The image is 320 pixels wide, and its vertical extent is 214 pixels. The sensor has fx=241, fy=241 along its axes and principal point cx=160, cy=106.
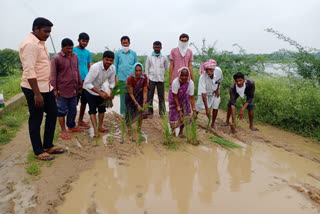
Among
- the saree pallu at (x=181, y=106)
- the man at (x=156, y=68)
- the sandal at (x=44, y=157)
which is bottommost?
the sandal at (x=44, y=157)

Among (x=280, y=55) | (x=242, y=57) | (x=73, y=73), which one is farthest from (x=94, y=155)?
(x=242, y=57)

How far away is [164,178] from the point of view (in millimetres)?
2973

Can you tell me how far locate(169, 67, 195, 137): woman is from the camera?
4055mm

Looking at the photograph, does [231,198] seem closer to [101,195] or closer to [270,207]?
[270,207]

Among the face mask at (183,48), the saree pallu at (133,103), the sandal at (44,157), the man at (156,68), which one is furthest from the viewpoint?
the man at (156,68)

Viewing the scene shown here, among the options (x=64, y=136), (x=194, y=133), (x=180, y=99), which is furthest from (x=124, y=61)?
Result: (x=194, y=133)

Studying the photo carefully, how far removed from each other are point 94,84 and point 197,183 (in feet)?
7.82

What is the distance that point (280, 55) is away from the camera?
6.30 metres

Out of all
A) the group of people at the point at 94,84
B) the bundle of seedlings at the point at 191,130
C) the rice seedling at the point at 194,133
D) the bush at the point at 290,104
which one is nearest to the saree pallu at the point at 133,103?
the group of people at the point at 94,84

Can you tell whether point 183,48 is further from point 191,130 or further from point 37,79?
point 37,79

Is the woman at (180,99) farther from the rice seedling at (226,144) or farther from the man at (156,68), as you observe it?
the man at (156,68)

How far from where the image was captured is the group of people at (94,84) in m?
3.00

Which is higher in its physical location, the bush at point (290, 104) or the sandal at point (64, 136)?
the bush at point (290, 104)

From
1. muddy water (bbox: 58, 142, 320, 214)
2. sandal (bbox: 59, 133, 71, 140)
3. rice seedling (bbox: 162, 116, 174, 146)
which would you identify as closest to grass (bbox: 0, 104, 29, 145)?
sandal (bbox: 59, 133, 71, 140)
